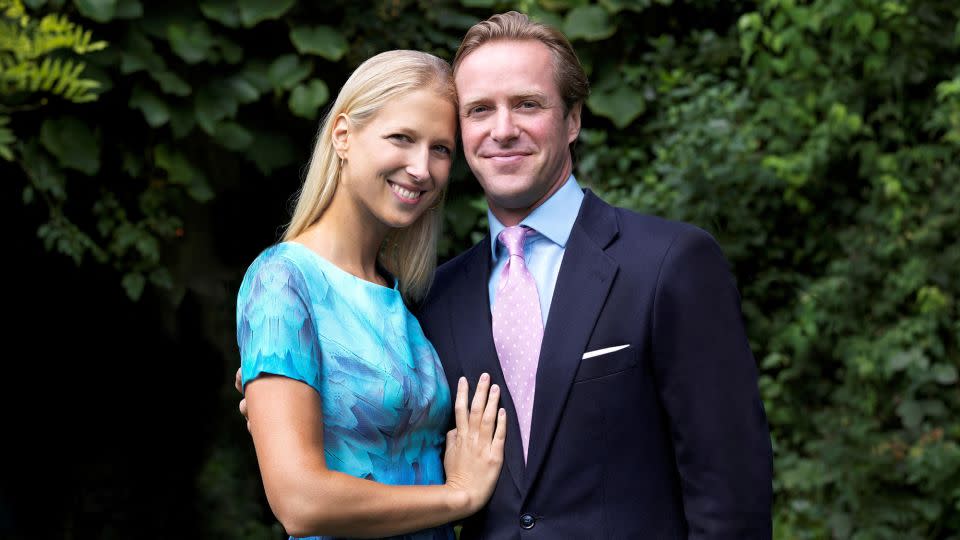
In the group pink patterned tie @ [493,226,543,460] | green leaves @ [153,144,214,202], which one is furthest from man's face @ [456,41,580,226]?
green leaves @ [153,144,214,202]

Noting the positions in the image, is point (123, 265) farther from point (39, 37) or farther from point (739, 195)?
point (739, 195)

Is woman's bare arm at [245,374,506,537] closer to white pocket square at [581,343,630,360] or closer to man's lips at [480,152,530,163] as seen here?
white pocket square at [581,343,630,360]

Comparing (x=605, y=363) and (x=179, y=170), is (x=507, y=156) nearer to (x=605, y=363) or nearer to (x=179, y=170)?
(x=605, y=363)

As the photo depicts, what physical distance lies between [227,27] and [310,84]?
1.39 feet

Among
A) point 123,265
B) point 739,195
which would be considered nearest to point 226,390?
point 123,265

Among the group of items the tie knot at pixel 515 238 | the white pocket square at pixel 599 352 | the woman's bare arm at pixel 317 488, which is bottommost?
the woman's bare arm at pixel 317 488

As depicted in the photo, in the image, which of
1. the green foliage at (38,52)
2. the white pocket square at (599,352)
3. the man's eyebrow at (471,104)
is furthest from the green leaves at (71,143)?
the white pocket square at (599,352)

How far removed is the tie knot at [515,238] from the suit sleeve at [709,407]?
0.34 meters

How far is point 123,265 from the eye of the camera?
15.5ft

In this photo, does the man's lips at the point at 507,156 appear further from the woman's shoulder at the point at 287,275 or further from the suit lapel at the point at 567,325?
the woman's shoulder at the point at 287,275

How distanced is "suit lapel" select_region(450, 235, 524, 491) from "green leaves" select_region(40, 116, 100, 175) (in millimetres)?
2536

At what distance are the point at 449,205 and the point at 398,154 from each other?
8.24ft

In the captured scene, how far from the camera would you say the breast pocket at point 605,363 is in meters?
2.19

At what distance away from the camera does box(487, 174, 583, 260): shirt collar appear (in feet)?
7.80
